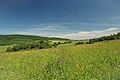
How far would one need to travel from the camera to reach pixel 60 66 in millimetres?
9523

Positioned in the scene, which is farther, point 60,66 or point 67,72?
point 60,66

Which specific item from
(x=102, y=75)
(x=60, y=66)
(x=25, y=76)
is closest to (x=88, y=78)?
(x=102, y=75)

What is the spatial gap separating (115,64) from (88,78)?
11.5ft

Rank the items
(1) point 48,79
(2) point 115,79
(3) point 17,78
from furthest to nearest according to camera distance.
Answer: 1. (3) point 17,78
2. (1) point 48,79
3. (2) point 115,79

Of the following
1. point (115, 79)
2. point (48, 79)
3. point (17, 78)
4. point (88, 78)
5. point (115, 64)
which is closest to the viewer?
point (115, 79)

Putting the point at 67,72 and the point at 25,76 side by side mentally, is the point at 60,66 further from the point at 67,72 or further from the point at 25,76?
the point at 25,76

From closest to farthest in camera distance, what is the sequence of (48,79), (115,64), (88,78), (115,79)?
(115,79)
(88,78)
(48,79)
(115,64)

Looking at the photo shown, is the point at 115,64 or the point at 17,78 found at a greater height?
the point at 115,64

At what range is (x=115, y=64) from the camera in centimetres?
914

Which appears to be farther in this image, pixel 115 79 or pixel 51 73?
pixel 51 73

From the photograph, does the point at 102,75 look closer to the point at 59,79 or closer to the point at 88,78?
the point at 88,78

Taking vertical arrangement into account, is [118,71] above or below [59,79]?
above

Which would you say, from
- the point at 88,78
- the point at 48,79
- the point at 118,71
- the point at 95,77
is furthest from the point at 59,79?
the point at 118,71

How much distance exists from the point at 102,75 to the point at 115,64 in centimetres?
255
